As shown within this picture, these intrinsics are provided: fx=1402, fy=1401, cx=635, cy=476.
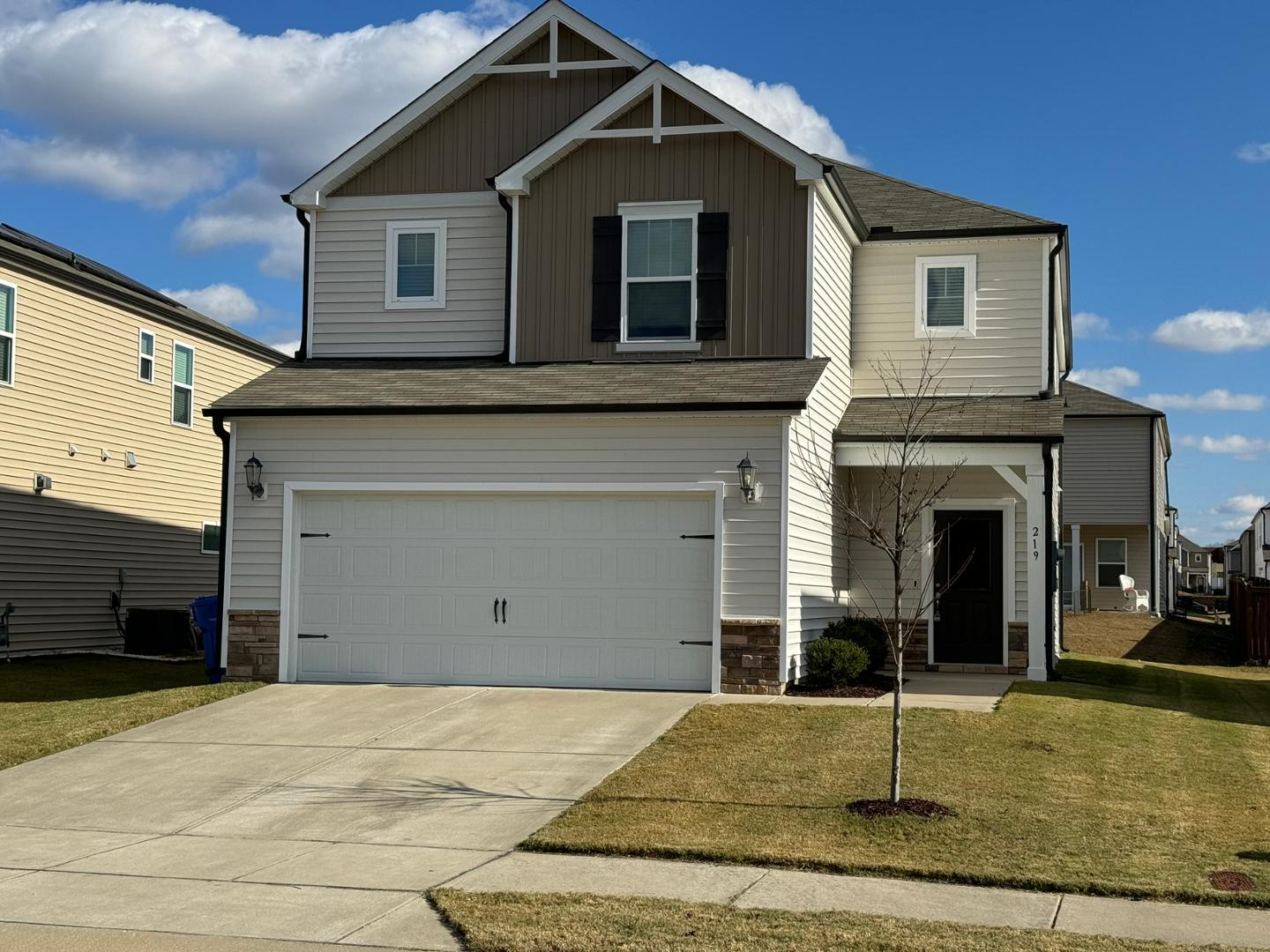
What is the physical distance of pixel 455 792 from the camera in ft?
36.1

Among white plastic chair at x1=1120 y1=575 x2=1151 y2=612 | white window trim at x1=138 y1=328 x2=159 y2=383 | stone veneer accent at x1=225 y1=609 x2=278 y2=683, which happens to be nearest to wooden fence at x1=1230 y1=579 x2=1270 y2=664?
white plastic chair at x1=1120 y1=575 x2=1151 y2=612

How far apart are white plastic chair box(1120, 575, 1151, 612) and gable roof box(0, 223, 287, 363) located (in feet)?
73.9

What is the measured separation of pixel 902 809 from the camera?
976 cm

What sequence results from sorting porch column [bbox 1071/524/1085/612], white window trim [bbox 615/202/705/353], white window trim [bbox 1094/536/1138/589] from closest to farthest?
white window trim [bbox 615/202/705/353], porch column [bbox 1071/524/1085/612], white window trim [bbox 1094/536/1138/589]

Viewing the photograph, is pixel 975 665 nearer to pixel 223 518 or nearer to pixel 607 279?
pixel 607 279

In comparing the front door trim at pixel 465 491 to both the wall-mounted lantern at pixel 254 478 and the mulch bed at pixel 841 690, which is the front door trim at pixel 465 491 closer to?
the wall-mounted lantern at pixel 254 478

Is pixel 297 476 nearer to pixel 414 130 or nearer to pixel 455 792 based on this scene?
pixel 414 130

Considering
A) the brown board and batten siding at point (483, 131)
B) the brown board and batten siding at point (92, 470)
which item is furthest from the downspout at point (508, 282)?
the brown board and batten siding at point (92, 470)

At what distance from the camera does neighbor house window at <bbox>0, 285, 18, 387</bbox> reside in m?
20.4

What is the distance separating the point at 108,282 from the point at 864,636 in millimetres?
14077

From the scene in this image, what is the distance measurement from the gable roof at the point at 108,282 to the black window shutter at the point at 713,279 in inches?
409

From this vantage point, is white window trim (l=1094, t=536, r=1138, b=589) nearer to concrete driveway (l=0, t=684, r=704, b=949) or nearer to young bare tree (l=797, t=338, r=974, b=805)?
young bare tree (l=797, t=338, r=974, b=805)

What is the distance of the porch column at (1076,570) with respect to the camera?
3672 cm

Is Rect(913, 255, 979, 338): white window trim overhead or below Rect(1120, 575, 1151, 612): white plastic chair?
overhead
